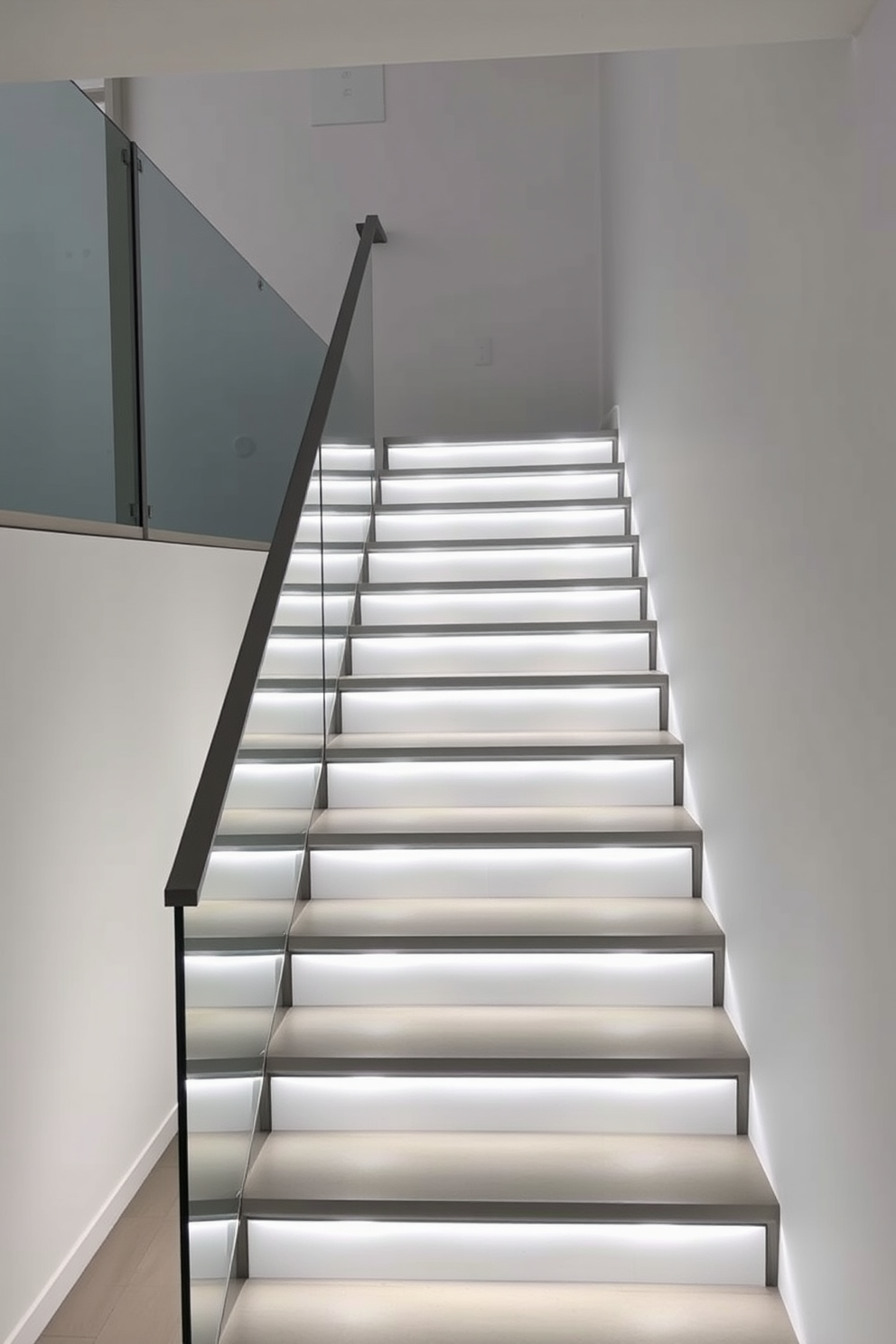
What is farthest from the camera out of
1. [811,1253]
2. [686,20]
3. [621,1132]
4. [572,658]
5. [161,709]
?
[572,658]

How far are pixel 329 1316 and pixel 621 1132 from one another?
743mm

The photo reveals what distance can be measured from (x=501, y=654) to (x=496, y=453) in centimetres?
164

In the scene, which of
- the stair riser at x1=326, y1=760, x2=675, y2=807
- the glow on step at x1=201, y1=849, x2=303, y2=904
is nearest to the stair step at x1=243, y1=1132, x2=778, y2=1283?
the glow on step at x1=201, y1=849, x2=303, y2=904

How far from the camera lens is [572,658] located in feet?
12.7

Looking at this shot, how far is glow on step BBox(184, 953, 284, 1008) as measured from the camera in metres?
1.90

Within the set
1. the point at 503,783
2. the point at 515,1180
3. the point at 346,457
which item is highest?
the point at 346,457

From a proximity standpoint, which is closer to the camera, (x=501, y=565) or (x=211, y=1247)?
(x=211, y=1247)

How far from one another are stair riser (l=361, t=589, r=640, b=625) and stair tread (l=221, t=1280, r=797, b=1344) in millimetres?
2346

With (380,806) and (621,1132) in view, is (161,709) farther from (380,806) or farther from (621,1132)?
(621,1132)

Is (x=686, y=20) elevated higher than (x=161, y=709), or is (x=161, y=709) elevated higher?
(x=686, y=20)

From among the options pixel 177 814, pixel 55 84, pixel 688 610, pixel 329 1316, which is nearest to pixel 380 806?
pixel 177 814

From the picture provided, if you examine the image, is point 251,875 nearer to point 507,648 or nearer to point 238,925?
point 238,925

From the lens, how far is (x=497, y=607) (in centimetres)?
407

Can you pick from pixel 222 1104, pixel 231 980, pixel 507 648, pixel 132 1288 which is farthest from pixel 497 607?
pixel 132 1288
